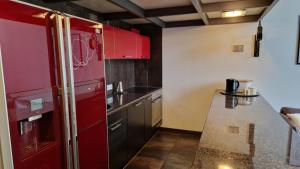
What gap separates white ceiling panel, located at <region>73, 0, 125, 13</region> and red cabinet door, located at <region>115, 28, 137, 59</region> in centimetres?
29

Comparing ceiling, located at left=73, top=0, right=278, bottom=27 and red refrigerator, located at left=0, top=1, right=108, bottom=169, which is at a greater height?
ceiling, located at left=73, top=0, right=278, bottom=27

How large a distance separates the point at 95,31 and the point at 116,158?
1489mm

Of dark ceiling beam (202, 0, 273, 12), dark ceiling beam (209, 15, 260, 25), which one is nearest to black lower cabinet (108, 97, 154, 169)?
dark ceiling beam (202, 0, 273, 12)

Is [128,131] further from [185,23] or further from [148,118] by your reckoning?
[185,23]

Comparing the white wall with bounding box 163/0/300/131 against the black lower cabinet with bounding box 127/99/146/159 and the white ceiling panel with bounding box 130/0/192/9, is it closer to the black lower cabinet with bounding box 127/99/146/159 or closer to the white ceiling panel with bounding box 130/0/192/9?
the black lower cabinet with bounding box 127/99/146/159

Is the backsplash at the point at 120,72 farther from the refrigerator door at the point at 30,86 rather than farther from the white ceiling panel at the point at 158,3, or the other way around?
the refrigerator door at the point at 30,86

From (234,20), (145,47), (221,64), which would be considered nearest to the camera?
(234,20)

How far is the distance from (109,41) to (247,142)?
76.3 inches

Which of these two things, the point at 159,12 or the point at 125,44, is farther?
the point at 125,44

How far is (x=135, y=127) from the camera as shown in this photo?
289 cm

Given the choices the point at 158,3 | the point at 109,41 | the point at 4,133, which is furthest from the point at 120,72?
the point at 4,133

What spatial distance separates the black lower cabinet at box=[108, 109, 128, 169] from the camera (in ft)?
7.44

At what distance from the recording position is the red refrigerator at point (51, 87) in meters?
1.16

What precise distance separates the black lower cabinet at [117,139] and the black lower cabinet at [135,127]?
12 cm
